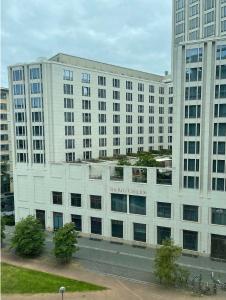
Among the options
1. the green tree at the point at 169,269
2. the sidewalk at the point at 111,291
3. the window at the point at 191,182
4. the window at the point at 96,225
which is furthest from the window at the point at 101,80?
the green tree at the point at 169,269

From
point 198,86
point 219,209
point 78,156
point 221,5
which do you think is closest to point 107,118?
point 78,156

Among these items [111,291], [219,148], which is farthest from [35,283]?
[219,148]

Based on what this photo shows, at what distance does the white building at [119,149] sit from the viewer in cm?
4047

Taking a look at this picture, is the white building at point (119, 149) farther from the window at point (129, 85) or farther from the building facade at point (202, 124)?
the window at point (129, 85)

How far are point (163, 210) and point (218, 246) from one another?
8.23 meters

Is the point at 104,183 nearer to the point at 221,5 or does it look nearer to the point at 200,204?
the point at 200,204

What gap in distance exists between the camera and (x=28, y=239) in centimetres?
4088

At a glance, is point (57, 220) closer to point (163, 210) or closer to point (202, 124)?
point (163, 210)

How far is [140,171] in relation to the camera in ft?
147

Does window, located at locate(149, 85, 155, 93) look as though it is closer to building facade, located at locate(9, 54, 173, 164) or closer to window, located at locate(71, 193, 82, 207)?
building facade, located at locate(9, 54, 173, 164)

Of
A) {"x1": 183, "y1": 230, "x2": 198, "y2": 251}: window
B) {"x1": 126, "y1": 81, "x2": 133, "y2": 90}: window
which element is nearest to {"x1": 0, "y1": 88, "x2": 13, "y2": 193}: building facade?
{"x1": 126, "y1": 81, "x2": 133, "y2": 90}: window

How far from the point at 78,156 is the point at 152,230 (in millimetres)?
20023

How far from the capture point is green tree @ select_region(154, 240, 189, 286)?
32.7 meters

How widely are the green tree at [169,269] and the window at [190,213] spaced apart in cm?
936
